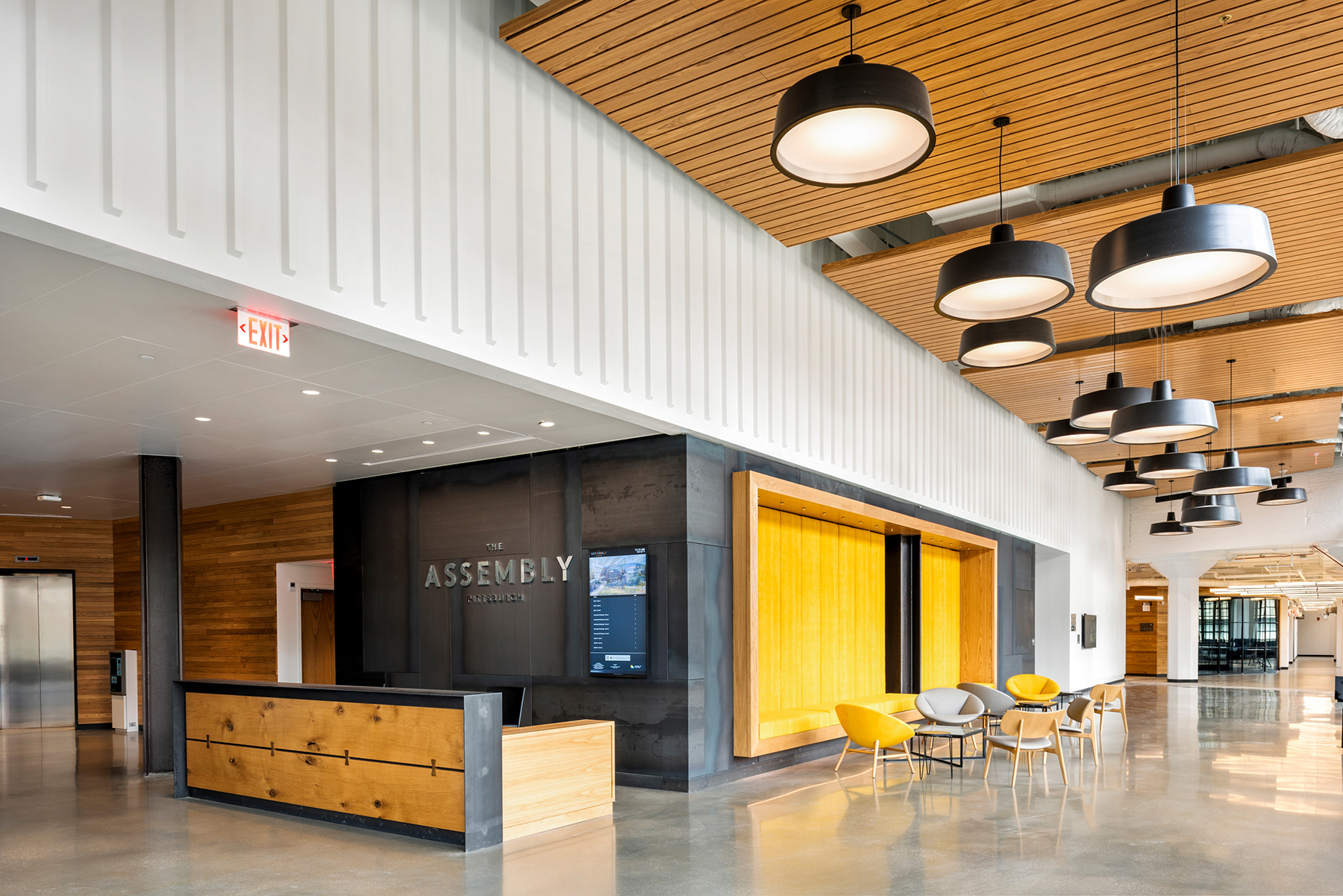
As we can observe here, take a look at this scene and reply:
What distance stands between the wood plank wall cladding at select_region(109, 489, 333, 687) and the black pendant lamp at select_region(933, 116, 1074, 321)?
8.75m

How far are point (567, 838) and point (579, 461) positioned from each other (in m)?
3.86

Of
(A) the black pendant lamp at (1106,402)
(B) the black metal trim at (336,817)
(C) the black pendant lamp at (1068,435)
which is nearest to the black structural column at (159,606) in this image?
(B) the black metal trim at (336,817)

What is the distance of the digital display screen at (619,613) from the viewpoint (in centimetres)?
887

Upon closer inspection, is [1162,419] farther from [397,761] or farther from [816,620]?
[397,761]

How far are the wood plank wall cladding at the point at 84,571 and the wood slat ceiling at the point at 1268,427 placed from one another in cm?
1769

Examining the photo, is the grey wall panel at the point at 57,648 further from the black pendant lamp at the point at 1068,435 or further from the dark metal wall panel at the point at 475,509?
the black pendant lamp at the point at 1068,435

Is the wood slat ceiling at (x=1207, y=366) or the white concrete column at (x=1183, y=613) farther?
the white concrete column at (x=1183, y=613)

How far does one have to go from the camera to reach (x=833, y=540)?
42.8ft

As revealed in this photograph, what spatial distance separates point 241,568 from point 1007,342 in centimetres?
1111

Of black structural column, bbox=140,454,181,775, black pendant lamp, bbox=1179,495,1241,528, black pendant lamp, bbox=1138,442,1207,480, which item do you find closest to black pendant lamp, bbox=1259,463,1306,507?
black pendant lamp, bbox=1179,495,1241,528

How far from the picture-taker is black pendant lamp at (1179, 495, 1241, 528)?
15.5 metres

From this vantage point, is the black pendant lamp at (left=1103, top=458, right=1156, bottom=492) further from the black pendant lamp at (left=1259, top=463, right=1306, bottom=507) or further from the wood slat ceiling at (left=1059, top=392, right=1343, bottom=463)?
the black pendant lamp at (left=1259, top=463, right=1306, bottom=507)

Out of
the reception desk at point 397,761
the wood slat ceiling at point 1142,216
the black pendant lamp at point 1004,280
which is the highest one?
the wood slat ceiling at point 1142,216

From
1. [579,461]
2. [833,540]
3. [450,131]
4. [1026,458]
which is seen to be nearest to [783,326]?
[579,461]
